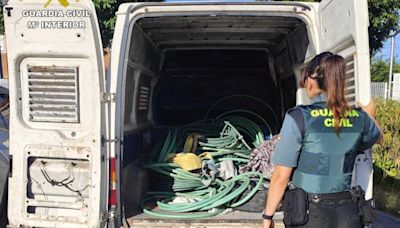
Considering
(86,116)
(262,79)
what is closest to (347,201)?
(86,116)

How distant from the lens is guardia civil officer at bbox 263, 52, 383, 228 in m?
2.24

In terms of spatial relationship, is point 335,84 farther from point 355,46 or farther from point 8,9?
point 8,9

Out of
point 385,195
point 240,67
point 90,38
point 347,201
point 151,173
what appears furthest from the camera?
point 385,195

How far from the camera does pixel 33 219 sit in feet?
9.81

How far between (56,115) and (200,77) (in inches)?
108

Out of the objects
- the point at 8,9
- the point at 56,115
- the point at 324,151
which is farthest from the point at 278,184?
the point at 8,9

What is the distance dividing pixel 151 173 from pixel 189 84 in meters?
1.80

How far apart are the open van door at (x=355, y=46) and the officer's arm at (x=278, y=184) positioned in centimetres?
66

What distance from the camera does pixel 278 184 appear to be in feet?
7.54

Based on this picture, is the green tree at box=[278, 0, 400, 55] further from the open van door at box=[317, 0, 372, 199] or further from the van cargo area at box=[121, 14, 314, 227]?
the open van door at box=[317, 0, 372, 199]

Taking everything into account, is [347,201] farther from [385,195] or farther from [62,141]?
[385,195]

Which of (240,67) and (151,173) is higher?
(240,67)

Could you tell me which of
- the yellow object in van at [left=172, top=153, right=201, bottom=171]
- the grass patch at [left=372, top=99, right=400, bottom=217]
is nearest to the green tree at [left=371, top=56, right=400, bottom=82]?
the grass patch at [left=372, top=99, right=400, bottom=217]

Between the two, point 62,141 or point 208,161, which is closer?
point 62,141
